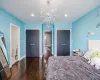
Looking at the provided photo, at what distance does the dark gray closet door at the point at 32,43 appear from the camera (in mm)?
6703

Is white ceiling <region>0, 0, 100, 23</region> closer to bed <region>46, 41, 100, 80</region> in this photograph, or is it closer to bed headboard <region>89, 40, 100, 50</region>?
bed headboard <region>89, 40, 100, 50</region>

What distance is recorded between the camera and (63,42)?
261 inches

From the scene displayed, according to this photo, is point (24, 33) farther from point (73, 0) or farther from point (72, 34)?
point (73, 0)

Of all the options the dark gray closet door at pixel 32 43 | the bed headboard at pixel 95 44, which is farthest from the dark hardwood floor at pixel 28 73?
the dark gray closet door at pixel 32 43

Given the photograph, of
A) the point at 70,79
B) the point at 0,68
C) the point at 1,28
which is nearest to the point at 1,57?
the point at 0,68

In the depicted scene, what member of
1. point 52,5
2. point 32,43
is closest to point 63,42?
point 32,43

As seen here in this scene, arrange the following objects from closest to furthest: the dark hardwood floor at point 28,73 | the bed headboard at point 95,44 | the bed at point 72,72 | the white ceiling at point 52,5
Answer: the bed at point 72,72 → the white ceiling at point 52,5 → the dark hardwood floor at point 28,73 → the bed headboard at point 95,44

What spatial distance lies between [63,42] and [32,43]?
88.6 inches

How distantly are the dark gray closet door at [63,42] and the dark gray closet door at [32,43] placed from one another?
5.23 ft

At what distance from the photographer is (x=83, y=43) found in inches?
Result: 185

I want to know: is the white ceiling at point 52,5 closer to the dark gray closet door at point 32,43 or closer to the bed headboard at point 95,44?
the bed headboard at point 95,44

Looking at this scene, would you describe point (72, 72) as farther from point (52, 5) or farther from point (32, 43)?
point (32, 43)

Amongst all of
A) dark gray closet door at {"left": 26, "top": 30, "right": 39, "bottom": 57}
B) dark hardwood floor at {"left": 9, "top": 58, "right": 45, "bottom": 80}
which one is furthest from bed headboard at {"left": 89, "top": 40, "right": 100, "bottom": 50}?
dark gray closet door at {"left": 26, "top": 30, "right": 39, "bottom": 57}

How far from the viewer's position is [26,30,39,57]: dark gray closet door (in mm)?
6703
